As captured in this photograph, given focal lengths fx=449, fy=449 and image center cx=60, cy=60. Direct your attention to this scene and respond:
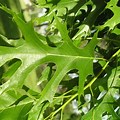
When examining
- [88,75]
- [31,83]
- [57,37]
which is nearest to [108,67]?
[88,75]

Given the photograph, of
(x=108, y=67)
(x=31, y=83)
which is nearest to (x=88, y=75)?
(x=108, y=67)

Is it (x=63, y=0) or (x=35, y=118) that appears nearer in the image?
(x=35, y=118)

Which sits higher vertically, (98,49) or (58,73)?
(58,73)

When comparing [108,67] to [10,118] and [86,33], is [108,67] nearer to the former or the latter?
[86,33]

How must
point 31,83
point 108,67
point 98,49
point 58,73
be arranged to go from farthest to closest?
1. point 31,83
2. point 98,49
3. point 108,67
4. point 58,73

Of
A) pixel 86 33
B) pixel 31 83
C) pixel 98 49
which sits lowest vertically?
pixel 31 83

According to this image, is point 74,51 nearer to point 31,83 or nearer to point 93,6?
point 93,6

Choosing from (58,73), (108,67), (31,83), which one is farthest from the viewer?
(31,83)
